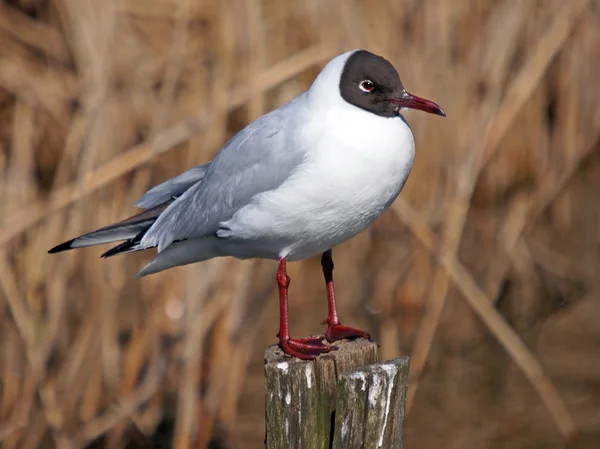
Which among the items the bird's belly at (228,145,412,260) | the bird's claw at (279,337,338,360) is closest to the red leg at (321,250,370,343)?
the bird's claw at (279,337,338,360)

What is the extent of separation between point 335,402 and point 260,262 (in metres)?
3.05

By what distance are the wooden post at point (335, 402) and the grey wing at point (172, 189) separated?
3.13 ft

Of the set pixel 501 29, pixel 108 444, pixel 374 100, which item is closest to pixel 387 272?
pixel 501 29

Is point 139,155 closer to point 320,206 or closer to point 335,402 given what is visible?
point 320,206

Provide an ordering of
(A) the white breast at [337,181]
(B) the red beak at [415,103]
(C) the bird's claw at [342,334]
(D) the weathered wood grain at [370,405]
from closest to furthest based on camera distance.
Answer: (D) the weathered wood grain at [370,405]
(A) the white breast at [337,181]
(B) the red beak at [415,103]
(C) the bird's claw at [342,334]

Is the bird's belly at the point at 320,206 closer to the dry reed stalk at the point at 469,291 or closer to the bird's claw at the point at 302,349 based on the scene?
the bird's claw at the point at 302,349

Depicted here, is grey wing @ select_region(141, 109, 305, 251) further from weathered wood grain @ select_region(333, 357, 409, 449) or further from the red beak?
weathered wood grain @ select_region(333, 357, 409, 449)

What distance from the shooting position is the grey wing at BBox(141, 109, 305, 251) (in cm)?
320

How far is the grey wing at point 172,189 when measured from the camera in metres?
3.72

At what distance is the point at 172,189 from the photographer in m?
3.79

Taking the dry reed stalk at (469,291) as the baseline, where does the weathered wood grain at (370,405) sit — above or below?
below

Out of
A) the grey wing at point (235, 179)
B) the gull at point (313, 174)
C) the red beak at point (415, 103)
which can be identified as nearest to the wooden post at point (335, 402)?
the gull at point (313, 174)

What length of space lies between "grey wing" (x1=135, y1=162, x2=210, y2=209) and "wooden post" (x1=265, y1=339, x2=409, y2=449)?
0.95 metres

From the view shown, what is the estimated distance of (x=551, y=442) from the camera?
217 inches
